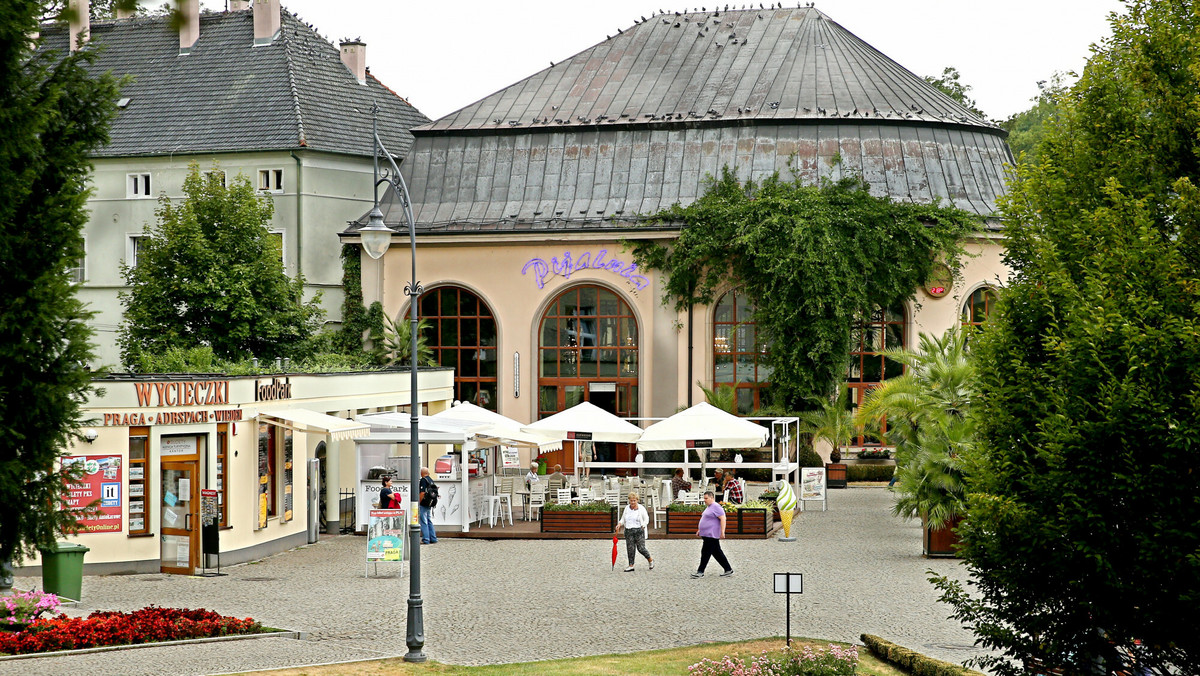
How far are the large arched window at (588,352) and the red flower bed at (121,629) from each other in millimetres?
22744

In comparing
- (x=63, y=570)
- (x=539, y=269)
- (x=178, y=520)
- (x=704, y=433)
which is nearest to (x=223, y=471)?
(x=178, y=520)

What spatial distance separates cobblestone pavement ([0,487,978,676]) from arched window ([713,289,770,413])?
40.5 ft

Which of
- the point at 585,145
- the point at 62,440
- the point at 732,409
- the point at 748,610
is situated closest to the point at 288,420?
the point at 748,610

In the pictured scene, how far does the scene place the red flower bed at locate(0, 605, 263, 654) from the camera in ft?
46.3

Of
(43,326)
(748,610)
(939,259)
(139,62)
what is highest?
(139,62)

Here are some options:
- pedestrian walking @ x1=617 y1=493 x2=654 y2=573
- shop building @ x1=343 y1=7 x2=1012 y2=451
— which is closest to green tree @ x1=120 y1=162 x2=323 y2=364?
shop building @ x1=343 y1=7 x2=1012 y2=451

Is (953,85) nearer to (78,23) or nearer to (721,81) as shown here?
(721,81)

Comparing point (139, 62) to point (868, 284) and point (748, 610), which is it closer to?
point (868, 284)

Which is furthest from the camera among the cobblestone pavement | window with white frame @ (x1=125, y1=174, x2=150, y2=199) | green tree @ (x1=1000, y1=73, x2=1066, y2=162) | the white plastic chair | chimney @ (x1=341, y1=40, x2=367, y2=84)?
green tree @ (x1=1000, y1=73, x2=1066, y2=162)

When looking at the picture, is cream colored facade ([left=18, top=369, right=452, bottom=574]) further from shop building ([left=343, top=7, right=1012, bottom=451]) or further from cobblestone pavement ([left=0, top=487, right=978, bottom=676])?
shop building ([left=343, top=7, right=1012, bottom=451])

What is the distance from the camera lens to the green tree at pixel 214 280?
3381cm

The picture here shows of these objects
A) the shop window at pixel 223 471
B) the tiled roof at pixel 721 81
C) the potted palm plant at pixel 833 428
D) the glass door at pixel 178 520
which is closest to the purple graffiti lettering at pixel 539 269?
the tiled roof at pixel 721 81

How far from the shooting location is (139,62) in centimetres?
4322

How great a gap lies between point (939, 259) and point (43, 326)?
29.9 metres
